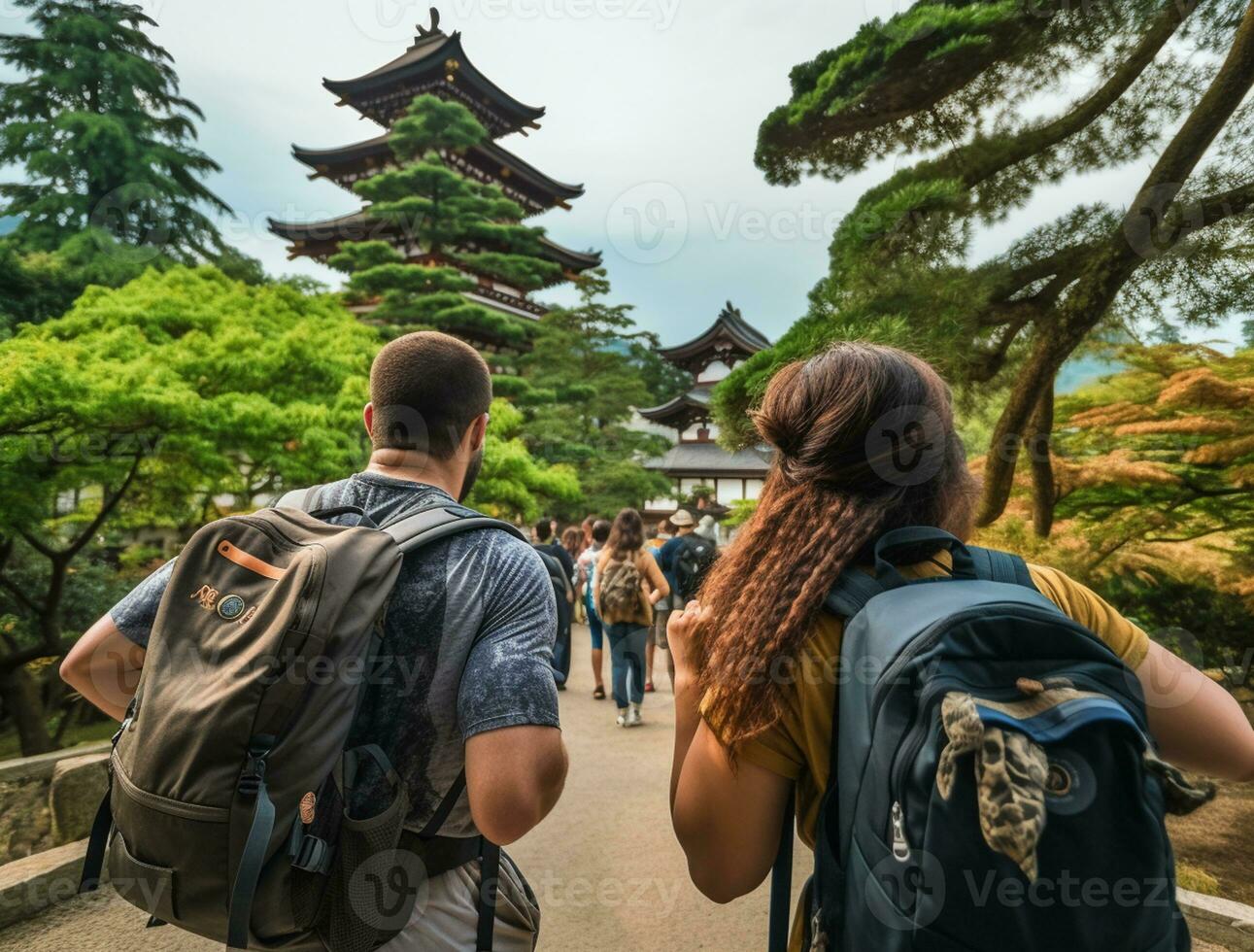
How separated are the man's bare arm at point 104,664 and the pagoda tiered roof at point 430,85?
21.3m

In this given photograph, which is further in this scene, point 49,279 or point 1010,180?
point 49,279

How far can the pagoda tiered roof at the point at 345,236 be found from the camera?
1622 centimetres

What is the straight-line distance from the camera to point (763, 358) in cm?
277

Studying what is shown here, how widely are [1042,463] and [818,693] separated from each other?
141 inches

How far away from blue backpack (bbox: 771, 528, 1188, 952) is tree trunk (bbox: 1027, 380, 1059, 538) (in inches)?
134

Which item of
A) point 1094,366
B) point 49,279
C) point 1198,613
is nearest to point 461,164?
point 49,279

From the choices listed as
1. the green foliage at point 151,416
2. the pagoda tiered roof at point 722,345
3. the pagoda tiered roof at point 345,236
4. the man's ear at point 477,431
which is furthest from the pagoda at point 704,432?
the man's ear at point 477,431

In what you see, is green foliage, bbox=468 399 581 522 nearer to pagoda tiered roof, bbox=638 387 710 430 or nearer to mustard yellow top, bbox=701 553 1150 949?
mustard yellow top, bbox=701 553 1150 949

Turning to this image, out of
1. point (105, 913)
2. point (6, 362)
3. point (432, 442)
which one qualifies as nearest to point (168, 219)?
point (6, 362)

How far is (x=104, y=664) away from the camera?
4.04 ft

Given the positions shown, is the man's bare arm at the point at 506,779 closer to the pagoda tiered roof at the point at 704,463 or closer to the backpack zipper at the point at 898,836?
the backpack zipper at the point at 898,836

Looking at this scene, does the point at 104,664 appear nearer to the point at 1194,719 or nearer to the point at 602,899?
the point at 1194,719

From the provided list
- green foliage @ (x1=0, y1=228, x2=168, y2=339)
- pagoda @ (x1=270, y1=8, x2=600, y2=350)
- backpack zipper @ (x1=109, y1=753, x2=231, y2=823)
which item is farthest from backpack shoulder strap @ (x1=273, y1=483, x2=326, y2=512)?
A: pagoda @ (x1=270, y1=8, x2=600, y2=350)

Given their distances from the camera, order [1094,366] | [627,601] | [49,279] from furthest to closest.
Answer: [49,279] → [627,601] → [1094,366]
